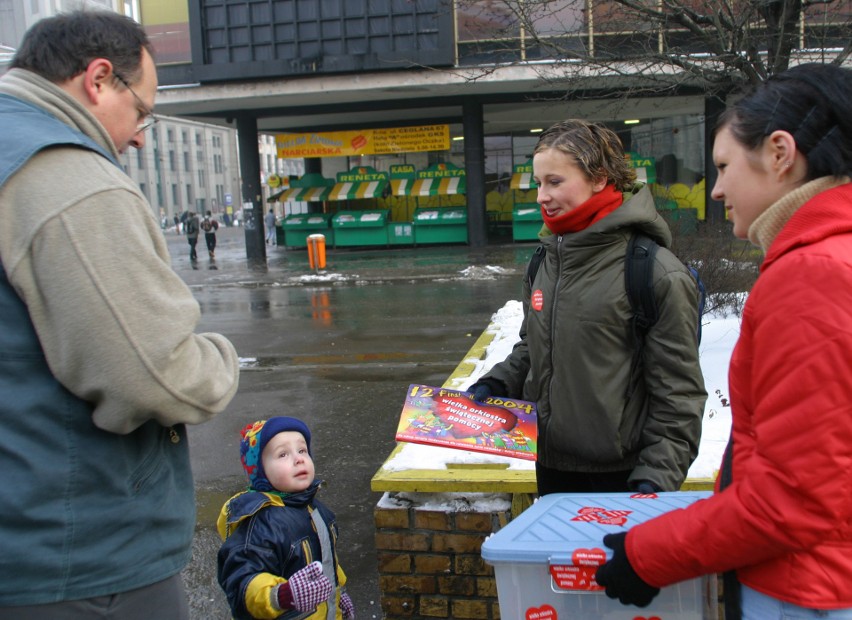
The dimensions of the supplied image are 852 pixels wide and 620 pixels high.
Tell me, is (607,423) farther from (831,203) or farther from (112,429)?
(112,429)

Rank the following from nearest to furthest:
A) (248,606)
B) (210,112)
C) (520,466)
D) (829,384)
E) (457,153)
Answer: (829,384), (248,606), (520,466), (210,112), (457,153)

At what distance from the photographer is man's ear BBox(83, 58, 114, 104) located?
5.33ft

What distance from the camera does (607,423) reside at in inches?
94.5

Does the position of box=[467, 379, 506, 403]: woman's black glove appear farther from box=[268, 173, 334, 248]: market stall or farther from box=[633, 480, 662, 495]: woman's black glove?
box=[268, 173, 334, 248]: market stall

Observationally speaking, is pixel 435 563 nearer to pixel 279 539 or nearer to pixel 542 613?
pixel 279 539

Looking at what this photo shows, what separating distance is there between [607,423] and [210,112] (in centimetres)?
2319

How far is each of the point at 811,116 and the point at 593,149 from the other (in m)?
1.04

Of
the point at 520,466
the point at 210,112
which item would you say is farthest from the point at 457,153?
the point at 520,466

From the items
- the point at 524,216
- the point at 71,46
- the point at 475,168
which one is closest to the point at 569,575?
the point at 71,46

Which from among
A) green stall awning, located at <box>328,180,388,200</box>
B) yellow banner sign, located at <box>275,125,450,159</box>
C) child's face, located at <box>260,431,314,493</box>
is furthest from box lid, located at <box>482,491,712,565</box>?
green stall awning, located at <box>328,180,388,200</box>

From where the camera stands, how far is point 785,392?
4.24 feet

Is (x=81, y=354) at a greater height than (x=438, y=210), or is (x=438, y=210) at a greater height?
(x=81, y=354)

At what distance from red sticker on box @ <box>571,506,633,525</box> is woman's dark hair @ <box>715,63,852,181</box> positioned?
0.86m

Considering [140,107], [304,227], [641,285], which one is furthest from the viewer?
[304,227]
